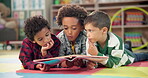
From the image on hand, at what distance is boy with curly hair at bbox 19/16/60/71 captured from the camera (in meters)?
1.51

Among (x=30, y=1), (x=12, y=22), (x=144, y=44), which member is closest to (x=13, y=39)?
(x=12, y=22)

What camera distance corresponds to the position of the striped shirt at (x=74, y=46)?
1.76m

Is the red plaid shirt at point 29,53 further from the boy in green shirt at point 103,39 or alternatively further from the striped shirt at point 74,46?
the boy in green shirt at point 103,39

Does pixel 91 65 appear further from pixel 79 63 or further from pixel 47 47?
pixel 47 47

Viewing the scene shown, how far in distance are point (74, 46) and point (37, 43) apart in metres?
0.32

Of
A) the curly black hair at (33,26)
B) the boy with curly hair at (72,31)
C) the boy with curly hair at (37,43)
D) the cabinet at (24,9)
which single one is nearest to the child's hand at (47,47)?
the boy with curly hair at (37,43)

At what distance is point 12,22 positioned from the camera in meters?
4.70

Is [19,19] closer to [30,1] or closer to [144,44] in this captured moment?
[30,1]

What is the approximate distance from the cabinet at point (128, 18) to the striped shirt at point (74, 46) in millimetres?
2677

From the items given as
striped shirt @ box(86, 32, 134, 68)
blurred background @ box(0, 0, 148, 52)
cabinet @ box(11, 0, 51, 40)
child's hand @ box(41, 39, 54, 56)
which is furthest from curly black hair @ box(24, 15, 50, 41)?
cabinet @ box(11, 0, 51, 40)

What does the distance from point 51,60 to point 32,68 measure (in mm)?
250

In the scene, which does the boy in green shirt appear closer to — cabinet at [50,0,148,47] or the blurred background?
the blurred background

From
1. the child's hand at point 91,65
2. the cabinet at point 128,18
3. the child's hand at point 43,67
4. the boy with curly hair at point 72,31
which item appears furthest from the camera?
the cabinet at point 128,18

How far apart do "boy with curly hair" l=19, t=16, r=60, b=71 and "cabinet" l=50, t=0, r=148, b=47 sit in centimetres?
291
